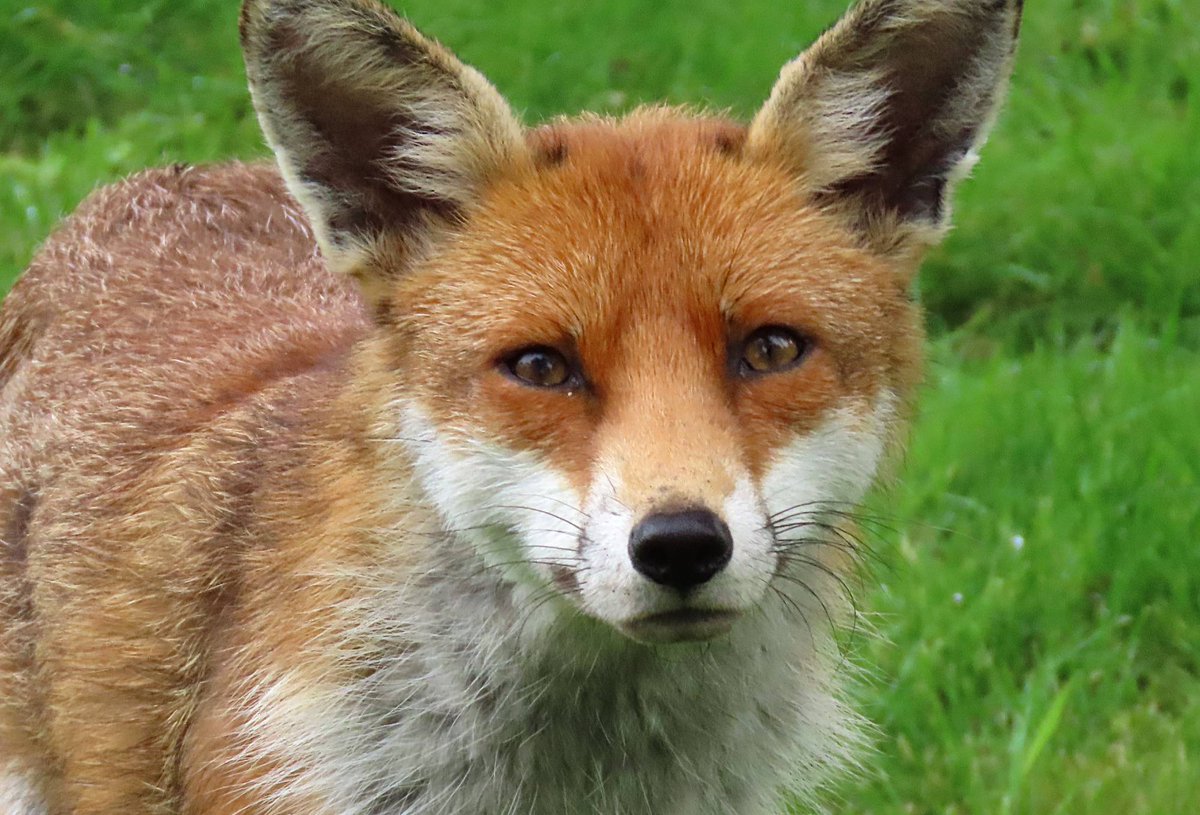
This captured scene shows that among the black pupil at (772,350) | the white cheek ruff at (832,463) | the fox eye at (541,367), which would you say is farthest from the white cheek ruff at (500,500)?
the black pupil at (772,350)

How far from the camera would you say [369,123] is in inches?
184

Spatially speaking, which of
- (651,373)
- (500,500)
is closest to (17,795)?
(500,500)

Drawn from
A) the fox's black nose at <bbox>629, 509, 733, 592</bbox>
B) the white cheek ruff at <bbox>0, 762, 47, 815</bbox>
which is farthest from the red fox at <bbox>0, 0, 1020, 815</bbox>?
the white cheek ruff at <bbox>0, 762, 47, 815</bbox>

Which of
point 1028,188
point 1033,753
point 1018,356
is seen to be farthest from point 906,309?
point 1028,188

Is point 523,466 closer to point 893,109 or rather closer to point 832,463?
point 832,463

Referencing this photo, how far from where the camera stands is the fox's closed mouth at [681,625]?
12.8 ft

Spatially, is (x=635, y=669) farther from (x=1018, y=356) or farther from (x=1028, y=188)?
(x=1028, y=188)

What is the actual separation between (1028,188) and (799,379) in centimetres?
538

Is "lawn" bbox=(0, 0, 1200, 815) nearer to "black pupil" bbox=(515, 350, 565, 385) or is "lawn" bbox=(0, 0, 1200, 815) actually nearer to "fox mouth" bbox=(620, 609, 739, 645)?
"fox mouth" bbox=(620, 609, 739, 645)

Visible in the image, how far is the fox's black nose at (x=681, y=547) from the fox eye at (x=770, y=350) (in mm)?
583

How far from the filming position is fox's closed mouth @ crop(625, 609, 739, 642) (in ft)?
12.8

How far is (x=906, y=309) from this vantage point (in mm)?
4688

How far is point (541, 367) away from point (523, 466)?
0.83 ft

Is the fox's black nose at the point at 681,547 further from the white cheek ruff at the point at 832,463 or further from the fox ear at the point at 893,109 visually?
the fox ear at the point at 893,109
